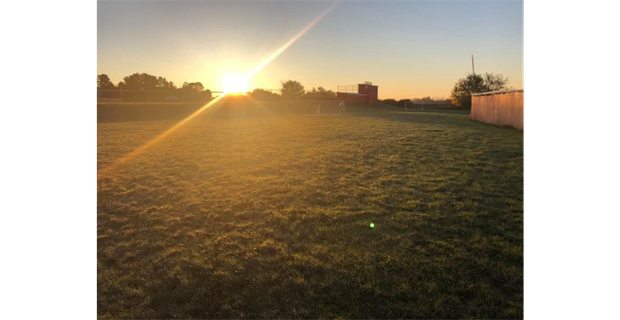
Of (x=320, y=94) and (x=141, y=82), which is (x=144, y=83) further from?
(x=320, y=94)

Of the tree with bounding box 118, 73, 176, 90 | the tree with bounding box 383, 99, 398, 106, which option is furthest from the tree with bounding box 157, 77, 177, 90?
the tree with bounding box 383, 99, 398, 106

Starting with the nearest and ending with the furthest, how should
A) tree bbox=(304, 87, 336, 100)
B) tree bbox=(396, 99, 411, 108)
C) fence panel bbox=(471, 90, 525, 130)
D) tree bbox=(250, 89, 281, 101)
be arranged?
fence panel bbox=(471, 90, 525, 130) → tree bbox=(250, 89, 281, 101) → tree bbox=(304, 87, 336, 100) → tree bbox=(396, 99, 411, 108)

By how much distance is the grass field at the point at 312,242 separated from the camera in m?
2.48

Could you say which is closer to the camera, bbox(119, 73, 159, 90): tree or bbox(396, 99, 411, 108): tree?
bbox(119, 73, 159, 90): tree

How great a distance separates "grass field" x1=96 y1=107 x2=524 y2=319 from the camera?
8.14ft

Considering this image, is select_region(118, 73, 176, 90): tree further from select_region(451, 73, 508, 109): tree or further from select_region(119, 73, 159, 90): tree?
select_region(451, 73, 508, 109): tree

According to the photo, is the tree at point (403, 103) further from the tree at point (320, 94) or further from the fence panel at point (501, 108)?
the fence panel at point (501, 108)

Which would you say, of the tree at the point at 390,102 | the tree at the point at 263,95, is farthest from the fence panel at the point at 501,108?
→ the tree at the point at 390,102

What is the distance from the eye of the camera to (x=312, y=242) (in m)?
3.51

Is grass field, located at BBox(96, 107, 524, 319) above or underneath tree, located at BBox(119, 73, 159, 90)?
underneath
